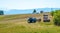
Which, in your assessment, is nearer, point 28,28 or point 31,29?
point 31,29

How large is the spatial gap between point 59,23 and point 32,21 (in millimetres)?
10908

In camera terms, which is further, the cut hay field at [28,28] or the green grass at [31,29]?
the cut hay field at [28,28]

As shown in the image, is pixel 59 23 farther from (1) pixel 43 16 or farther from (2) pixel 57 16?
(1) pixel 43 16

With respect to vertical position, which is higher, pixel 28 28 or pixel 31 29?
pixel 31 29

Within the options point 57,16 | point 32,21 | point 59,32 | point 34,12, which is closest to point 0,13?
point 34,12

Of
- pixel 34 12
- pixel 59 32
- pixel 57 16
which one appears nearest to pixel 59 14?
pixel 57 16

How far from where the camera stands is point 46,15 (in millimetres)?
52375

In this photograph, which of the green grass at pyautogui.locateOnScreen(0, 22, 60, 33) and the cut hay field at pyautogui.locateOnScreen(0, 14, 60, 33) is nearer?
the green grass at pyautogui.locateOnScreen(0, 22, 60, 33)

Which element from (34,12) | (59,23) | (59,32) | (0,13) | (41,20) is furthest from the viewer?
(0,13)

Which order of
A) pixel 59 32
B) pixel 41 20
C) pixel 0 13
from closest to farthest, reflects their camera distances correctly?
1. pixel 59 32
2. pixel 41 20
3. pixel 0 13

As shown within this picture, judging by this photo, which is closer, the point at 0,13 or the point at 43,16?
the point at 43,16

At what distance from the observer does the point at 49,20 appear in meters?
51.1

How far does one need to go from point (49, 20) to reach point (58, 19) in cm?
870

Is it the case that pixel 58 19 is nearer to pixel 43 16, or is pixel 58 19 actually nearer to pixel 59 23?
pixel 59 23
